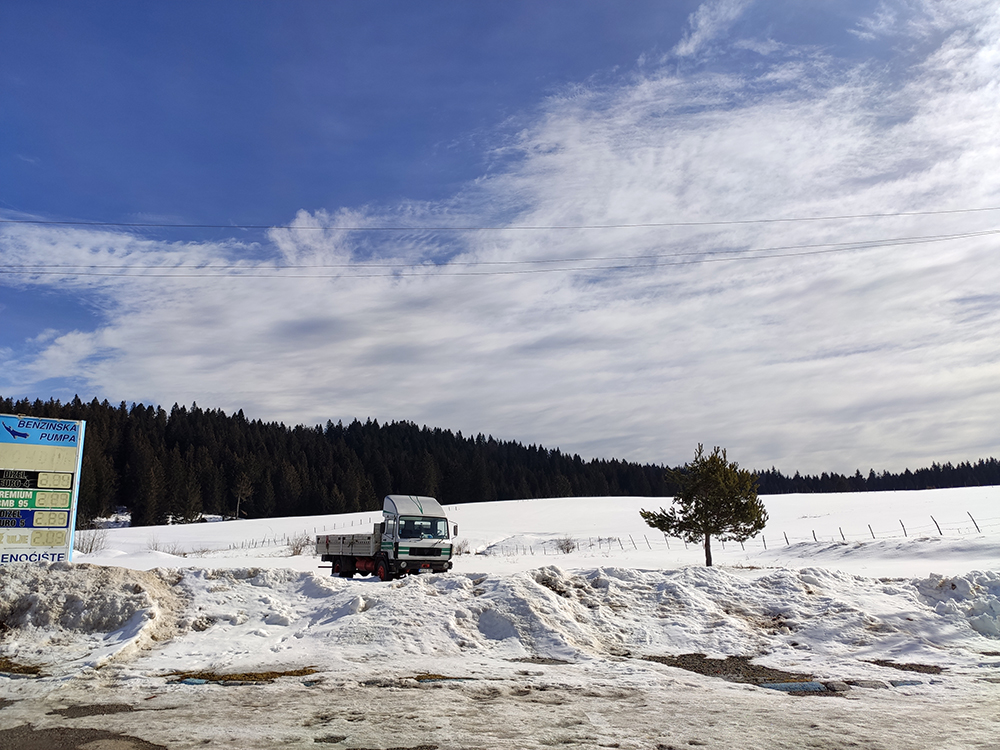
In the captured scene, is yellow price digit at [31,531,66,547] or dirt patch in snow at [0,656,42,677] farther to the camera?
yellow price digit at [31,531,66,547]

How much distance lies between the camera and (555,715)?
848 cm

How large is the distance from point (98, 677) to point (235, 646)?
244cm

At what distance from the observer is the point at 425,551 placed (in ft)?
82.7

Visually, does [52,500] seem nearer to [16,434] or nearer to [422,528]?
[16,434]

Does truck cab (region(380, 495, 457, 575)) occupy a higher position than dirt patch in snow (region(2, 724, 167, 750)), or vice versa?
truck cab (region(380, 495, 457, 575))

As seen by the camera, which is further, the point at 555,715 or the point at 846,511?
A: the point at 846,511

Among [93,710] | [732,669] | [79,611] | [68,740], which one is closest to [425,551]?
[79,611]

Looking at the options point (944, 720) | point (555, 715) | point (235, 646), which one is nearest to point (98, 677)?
point (235, 646)

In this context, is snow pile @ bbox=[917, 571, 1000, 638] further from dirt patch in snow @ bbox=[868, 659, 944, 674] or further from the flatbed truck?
the flatbed truck

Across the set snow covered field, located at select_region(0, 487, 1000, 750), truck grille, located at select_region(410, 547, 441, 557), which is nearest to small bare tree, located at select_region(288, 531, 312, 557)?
truck grille, located at select_region(410, 547, 441, 557)

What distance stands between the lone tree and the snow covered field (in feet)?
35.1

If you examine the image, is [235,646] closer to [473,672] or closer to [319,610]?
[319,610]

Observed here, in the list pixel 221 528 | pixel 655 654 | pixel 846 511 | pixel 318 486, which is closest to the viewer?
pixel 655 654

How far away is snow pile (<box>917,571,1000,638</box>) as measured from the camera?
523 inches
